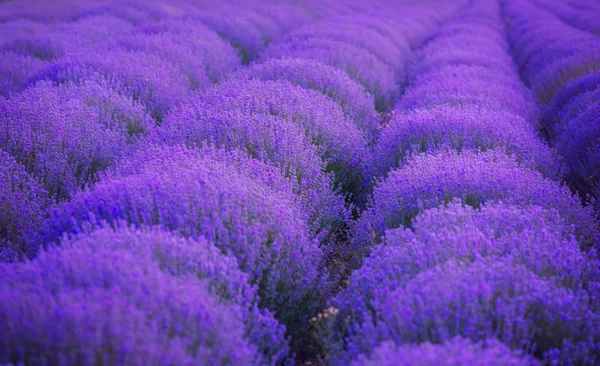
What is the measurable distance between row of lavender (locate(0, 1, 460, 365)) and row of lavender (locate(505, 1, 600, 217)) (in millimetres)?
1564

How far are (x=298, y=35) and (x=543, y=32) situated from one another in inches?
189

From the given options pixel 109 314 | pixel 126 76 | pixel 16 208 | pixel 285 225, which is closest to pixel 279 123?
pixel 285 225

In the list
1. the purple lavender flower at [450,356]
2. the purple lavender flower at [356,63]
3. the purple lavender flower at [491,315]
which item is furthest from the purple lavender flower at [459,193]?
the purple lavender flower at [356,63]

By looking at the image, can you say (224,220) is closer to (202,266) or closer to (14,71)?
(202,266)

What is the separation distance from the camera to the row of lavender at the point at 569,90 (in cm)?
382

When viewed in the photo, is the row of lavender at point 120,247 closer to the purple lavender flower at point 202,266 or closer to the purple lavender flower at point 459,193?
the purple lavender flower at point 202,266

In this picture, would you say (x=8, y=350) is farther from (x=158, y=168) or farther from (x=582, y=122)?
(x=582, y=122)

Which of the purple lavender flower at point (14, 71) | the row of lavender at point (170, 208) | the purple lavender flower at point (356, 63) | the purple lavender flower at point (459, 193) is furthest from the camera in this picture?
the purple lavender flower at point (356, 63)

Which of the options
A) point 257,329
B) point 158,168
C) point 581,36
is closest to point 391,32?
point 581,36

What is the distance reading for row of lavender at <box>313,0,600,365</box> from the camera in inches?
66.0

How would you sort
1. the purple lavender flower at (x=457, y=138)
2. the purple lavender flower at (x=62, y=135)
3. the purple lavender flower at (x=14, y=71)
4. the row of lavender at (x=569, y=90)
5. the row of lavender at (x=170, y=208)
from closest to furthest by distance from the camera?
the row of lavender at (x=170, y=208) → the purple lavender flower at (x=62, y=135) → the purple lavender flower at (x=457, y=138) → the row of lavender at (x=569, y=90) → the purple lavender flower at (x=14, y=71)

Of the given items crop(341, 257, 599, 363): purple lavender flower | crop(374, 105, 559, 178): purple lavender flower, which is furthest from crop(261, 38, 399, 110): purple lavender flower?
crop(341, 257, 599, 363): purple lavender flower

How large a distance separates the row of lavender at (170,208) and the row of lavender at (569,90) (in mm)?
1564

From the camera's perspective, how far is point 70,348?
1369 millimetres
